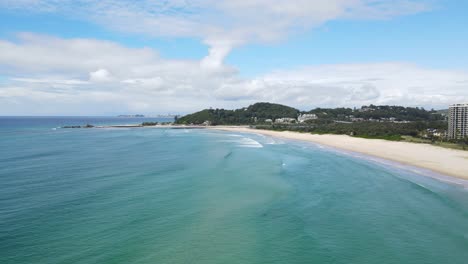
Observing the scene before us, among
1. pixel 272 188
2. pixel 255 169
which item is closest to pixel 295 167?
pixel 255 169

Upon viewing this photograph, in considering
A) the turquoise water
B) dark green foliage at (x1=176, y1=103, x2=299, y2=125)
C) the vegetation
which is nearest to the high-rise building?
the vegetation

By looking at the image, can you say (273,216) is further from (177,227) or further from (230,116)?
(230,116)

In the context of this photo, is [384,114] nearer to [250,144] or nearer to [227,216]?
[250,144]

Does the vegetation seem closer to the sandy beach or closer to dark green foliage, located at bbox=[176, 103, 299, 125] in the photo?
dark green foliage, located at bbox=[176, 103, 299, 125]

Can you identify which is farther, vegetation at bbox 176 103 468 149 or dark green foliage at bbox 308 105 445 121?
dark green foliage at bbox 308 105 445 121

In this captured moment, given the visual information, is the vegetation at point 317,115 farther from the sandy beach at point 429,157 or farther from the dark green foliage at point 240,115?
the sandy beach at point 429,157

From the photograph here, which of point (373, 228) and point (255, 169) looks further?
point (255, 169)
